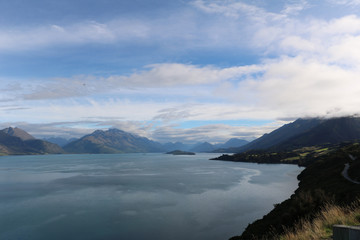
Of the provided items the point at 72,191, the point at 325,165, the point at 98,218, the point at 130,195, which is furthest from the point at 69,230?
the point at 325,165

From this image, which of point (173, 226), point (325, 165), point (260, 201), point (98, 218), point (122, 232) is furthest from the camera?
point (325, 165)

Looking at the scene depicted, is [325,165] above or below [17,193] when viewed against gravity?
above

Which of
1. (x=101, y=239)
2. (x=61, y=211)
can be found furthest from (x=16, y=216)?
(x=101, y=239)

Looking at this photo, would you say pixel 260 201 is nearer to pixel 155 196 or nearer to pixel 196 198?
pixel 196 198

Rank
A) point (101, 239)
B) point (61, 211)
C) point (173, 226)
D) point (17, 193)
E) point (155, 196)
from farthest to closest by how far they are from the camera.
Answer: point (17, 193), point (155, 196), point (61, 211), point (173, 226), point (101, 239)

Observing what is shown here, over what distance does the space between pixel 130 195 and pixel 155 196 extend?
29.7ft

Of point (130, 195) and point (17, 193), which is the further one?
point (17, 193)

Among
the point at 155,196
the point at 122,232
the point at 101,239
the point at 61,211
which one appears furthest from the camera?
the point at 155,196

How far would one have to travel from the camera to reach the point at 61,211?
6066 centimetres

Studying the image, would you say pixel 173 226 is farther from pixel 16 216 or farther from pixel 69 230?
pixel 16 216

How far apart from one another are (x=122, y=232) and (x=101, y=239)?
14.5 ft

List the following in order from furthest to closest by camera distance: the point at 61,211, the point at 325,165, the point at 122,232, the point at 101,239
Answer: the point at 325,165, the point at 61,211, the point at 122,232, the point at 101,239

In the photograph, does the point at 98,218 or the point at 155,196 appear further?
the point at 155,196

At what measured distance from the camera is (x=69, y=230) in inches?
1831
